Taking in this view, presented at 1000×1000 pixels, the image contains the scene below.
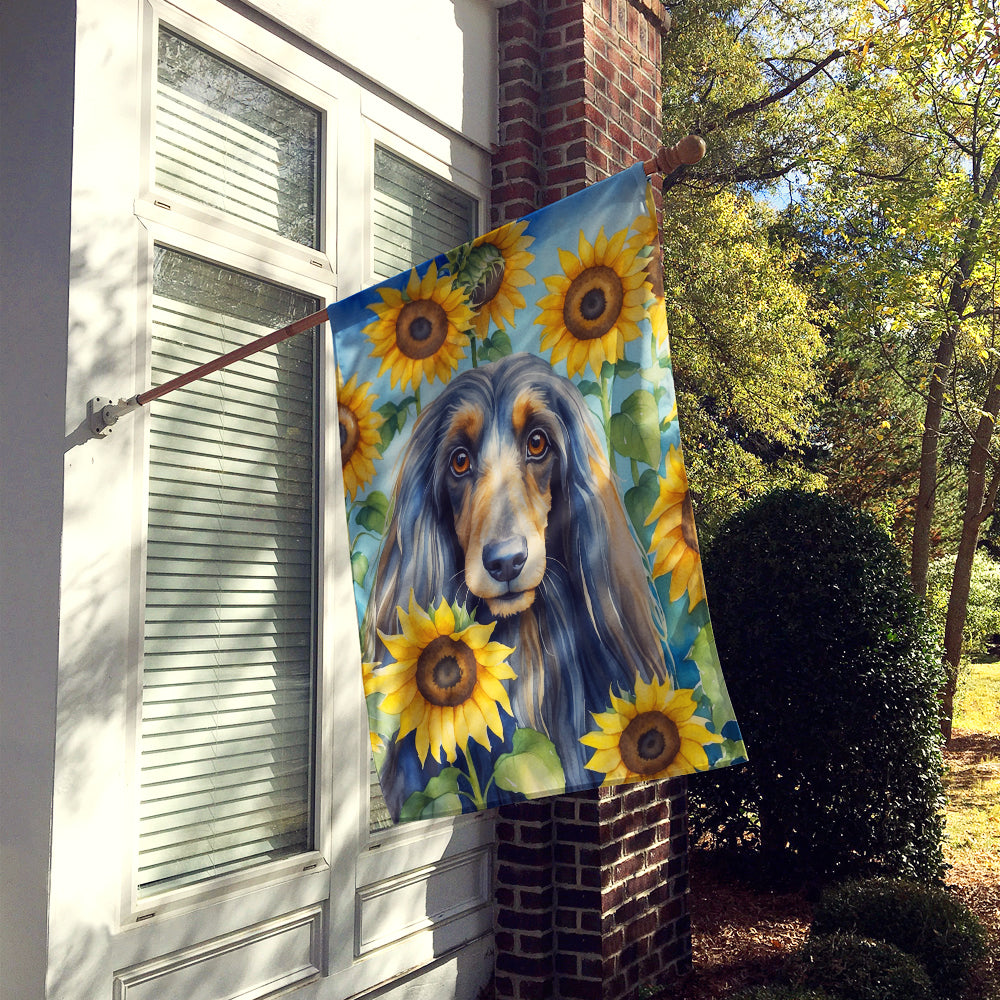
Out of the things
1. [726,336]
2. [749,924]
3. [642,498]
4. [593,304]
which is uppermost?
[726,336]

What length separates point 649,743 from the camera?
7.87ft

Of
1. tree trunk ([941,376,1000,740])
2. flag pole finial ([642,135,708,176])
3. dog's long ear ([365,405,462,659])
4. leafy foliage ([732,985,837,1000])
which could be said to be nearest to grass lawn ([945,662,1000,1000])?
tree trunk ([941,376,1000,740])

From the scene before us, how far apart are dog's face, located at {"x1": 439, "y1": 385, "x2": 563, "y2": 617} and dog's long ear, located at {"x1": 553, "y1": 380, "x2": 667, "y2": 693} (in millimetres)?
53

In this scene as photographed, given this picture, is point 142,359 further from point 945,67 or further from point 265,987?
point 945,67

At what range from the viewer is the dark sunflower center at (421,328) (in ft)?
8.70

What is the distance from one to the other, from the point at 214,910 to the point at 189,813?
313 millimetres

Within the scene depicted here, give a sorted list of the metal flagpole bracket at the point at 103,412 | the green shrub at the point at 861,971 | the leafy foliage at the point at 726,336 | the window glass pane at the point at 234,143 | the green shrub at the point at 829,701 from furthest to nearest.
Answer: the leafy foliage at the point at 726,336 < the green shrub at the point at 829,701 < the green shrub at the point at 861,971 < the window glass pane at the point at 234,143 < the metal flagpole bracket at the point at 103,412

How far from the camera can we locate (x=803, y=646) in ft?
19.0

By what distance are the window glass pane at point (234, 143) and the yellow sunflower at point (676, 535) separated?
187 cm

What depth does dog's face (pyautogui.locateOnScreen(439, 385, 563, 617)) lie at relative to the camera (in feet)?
8.18

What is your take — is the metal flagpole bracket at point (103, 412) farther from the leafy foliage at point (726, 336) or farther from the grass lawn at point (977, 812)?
the leafy foliage at point (726, 336)

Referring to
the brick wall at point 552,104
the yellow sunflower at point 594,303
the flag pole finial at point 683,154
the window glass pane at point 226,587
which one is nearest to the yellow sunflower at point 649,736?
the yellow sunflower at point 594,303

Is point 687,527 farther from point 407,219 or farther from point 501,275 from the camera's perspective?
point 407,219

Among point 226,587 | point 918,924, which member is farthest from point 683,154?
point 918,924
